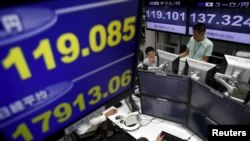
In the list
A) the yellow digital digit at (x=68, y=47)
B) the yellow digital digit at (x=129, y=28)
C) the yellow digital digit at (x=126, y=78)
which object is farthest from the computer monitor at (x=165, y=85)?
the yellow digital digit at (x=68, y=47)

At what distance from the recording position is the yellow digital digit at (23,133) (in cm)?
76

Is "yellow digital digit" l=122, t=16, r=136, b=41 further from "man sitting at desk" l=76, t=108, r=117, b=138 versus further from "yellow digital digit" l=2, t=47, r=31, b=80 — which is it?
"man sitting at desk" l=76, t=108, r=117, b=138

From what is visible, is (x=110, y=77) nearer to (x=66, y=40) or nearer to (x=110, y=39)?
(x=110, y=39)

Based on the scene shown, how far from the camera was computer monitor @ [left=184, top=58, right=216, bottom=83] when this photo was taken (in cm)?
206

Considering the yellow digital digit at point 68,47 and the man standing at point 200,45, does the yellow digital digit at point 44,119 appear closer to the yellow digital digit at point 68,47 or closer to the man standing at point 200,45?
the yellow digital digit at point 68,47

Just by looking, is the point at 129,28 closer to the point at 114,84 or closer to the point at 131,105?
the point at 114,84

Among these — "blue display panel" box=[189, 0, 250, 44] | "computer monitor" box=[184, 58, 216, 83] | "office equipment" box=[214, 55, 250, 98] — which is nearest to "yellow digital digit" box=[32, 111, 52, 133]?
"computer monitor" box=[184, 58, 216, 83]

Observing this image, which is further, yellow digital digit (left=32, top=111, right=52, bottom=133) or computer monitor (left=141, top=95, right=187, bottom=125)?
computer monitor (left=141, top=95, right=187, bottom=125)

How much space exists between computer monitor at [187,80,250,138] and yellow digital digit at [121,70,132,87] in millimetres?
751

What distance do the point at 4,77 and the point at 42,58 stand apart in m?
0.14

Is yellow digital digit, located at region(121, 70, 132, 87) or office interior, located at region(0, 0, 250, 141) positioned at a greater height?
yellow digital digit, located at region(121, 70, 132, 87)

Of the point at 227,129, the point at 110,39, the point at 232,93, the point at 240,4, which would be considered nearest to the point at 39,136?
the point at 110,39

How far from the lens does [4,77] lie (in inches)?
26.0

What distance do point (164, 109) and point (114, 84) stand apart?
1088 millimetres
